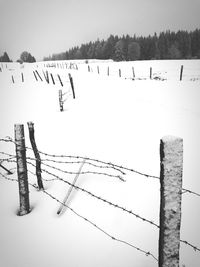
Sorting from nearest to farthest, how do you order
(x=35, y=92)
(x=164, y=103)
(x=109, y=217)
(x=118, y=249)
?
1. (x=118, y=249)
2. (x=109, y=217)
3. (x=164, y=103)
4. (x=35, y=92)

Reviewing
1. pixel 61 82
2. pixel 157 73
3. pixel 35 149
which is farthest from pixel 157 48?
pixel 35 149

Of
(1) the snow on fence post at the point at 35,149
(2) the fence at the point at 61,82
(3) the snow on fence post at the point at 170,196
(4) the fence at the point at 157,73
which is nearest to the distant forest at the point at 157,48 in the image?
(4) the fence at the point at 157,73

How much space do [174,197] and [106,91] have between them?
564 inches

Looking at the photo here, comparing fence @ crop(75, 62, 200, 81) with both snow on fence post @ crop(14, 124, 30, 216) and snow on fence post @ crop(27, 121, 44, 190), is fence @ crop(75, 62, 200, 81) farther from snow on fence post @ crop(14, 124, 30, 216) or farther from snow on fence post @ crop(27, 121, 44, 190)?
snow on fence post @ crop(14, 124, 30, 216)

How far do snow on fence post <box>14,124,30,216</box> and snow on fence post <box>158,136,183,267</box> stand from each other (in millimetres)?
2716

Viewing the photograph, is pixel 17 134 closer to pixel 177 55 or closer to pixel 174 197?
pixel 174 197

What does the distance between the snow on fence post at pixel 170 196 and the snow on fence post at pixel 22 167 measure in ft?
8.91

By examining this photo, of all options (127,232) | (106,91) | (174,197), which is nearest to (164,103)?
(106,91)

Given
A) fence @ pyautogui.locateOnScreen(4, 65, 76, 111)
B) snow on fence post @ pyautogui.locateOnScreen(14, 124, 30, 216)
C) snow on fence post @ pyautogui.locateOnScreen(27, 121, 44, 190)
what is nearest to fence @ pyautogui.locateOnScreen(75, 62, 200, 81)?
fence @ pyautogui.locateOnScreen(4, 65, 76, 111)

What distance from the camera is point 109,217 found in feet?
13.7

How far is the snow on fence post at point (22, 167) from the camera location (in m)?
4.02

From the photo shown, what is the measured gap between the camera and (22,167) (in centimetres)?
416

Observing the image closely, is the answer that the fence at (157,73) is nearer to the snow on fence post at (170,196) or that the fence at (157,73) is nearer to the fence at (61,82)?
the fence at (61,82)

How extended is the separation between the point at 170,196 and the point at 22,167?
2864 mm
